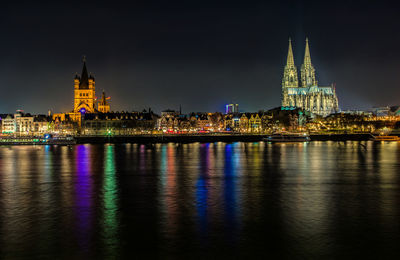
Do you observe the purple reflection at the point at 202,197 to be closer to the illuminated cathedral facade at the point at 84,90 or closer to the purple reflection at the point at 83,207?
the purple reflection at the point at 83,207

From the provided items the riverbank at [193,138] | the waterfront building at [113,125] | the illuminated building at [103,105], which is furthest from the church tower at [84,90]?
the riverbank at [193,138]

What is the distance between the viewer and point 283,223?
19.6 m

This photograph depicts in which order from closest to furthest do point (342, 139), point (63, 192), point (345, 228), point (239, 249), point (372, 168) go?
point (239, 249), point (345, 228), point (63, 192), point (372, 168), point (342, 139)

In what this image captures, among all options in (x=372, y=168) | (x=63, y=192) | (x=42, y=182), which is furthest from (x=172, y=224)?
(x=372, y=168)

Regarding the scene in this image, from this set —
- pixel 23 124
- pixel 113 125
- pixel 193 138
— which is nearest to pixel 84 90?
pixel 23 124

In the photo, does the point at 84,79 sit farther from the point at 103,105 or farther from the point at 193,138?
the point at 193,138

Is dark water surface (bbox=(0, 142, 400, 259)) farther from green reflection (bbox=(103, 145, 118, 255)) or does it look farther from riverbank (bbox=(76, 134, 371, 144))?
riverbank (bbox=(76, 134, 371, 144))

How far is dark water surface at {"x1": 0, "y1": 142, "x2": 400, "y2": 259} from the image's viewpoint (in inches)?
625

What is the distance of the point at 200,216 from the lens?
831 inches

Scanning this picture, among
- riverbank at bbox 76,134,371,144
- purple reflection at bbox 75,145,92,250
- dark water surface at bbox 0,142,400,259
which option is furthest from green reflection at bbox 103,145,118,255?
riverbank at bbox 76,134,371,144

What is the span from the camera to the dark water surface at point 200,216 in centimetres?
1587

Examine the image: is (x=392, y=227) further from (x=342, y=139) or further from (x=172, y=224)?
(x=342, y=139)

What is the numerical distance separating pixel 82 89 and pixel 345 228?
159849 millimetres

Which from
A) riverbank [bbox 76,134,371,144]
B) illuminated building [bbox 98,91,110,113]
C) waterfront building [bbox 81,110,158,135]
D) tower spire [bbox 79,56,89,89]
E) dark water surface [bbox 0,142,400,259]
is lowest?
dark water surface [bbox 0,142,400,259]
